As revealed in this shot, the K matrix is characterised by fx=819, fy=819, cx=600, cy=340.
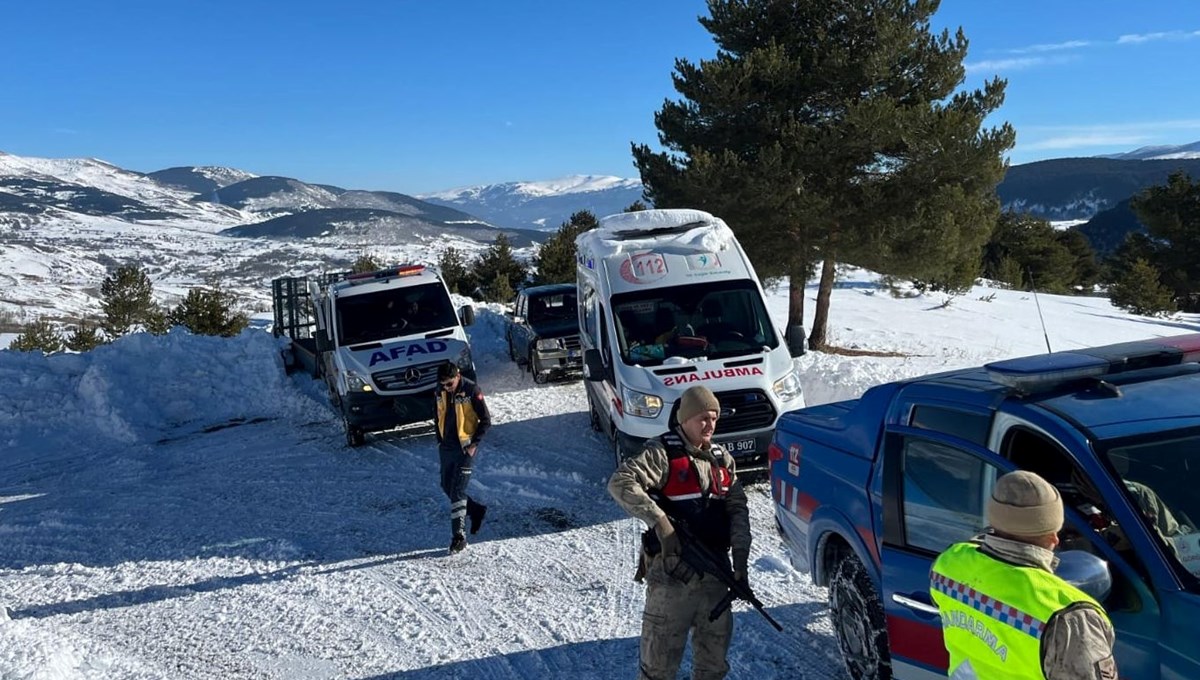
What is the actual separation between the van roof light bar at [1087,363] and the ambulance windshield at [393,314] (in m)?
9.79

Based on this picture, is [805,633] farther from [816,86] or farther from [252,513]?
[816,86]

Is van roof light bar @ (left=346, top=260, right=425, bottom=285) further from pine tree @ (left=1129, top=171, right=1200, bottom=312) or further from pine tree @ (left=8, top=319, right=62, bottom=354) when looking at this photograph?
pine tree @ (left=1129, top=171, right=1200, bottom=312)

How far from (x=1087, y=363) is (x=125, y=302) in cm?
3895

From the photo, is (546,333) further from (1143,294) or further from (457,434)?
(1143,294)

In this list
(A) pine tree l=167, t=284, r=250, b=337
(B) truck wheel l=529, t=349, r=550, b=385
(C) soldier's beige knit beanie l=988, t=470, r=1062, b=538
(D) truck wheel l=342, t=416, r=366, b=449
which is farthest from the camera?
(A) pine tree l=167, t=284, r=250, b=337

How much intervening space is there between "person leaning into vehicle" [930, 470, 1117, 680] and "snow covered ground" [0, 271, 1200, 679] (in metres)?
2.63

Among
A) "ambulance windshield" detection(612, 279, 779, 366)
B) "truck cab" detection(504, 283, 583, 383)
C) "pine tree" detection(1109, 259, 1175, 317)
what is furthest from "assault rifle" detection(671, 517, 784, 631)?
"pine tree" detection(1109, 259, 1175, 317)

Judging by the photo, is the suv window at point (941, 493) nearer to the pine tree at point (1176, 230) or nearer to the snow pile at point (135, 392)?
the snow pile at point (135, 392)

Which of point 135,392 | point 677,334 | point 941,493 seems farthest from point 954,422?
point 135,392

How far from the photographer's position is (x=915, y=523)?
383cm

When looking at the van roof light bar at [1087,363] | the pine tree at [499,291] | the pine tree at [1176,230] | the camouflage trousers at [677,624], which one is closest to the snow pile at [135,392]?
the camouflage trousers at [677,624]

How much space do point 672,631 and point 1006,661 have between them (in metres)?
1.78

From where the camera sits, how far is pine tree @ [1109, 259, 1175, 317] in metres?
34.8

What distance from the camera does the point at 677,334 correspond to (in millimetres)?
9438
